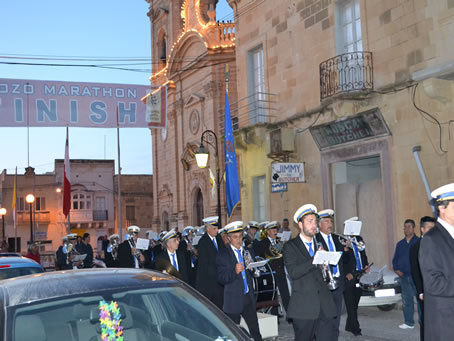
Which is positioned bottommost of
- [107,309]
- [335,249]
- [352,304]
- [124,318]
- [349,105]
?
[352,304]

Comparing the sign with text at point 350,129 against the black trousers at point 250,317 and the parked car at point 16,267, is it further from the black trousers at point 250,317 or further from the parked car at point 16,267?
the parked car at point 16,267

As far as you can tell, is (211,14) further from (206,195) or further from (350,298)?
(350,298)

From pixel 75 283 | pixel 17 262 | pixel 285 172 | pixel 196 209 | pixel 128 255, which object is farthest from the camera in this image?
pixel 196 209

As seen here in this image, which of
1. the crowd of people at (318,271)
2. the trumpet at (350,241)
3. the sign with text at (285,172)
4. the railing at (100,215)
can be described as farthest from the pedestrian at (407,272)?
the railing at (100,215)

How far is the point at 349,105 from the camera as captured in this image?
15828 millimetres

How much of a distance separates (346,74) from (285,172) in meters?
3.28

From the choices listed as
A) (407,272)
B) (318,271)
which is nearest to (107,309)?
(318,271)

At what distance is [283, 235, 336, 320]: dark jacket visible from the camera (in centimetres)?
652

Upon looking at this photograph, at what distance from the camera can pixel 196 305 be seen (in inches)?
176

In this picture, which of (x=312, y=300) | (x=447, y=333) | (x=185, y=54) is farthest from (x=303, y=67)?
(x=185, y=54)

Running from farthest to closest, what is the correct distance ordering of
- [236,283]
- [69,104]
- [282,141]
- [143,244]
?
[69,104], [282,141], [143,244], [236,283]

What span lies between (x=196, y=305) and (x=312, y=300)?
239 centimetres

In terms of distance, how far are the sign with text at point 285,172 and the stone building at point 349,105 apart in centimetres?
53

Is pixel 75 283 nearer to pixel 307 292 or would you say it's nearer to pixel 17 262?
pixel 307 292
